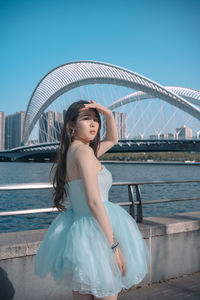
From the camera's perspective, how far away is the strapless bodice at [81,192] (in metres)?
1.71

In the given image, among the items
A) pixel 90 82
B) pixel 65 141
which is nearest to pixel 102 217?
pixel 65 141

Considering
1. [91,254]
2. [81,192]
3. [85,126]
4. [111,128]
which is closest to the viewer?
[91,254]

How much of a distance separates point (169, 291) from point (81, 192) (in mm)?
1943

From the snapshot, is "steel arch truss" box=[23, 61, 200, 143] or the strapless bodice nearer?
the strapless bodice

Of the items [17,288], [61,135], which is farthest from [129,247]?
[17,288]

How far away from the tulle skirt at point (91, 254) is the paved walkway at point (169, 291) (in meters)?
1.33

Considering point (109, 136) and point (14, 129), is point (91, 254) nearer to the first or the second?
point (109, 136)

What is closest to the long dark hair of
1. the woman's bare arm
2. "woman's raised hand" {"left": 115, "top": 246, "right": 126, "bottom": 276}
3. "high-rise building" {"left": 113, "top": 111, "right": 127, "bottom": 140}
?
the woman's bare arm

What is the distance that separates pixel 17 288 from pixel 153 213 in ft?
32.1

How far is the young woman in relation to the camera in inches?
62.2

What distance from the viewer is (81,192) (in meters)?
1.71

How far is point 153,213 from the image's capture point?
11.9 meters

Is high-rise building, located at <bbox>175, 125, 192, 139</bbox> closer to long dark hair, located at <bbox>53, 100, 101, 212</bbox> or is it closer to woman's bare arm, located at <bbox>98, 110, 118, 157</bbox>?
woman's bare arm, located at <bbox>98, 110, 118, 157</bbox>

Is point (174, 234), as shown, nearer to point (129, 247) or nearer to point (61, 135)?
point (129, 247)
